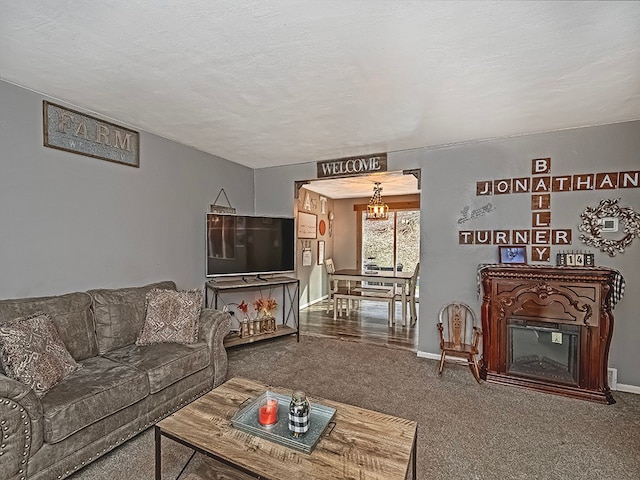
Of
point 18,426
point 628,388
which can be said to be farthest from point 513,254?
point 18,426

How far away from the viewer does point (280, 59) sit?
2.03 metres

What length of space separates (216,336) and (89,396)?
3.60ft

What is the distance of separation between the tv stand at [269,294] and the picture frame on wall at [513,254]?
97.4 inches

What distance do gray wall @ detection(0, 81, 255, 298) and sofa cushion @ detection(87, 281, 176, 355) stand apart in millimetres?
226

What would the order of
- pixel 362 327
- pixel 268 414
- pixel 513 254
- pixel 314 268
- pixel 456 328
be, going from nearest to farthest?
pixel 268 414 → pixel 513 254 → pixel 456 328 → pixel 362 327 → pixel 314 268

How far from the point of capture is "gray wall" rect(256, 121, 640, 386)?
Result: 10.1 feet

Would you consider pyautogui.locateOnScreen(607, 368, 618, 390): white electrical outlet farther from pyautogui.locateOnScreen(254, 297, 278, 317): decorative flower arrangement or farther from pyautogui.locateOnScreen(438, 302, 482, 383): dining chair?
pyautogui.locateOnScreen(254, 297, 278, 317): decorative flower arrangement

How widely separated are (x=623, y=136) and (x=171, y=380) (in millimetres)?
4418

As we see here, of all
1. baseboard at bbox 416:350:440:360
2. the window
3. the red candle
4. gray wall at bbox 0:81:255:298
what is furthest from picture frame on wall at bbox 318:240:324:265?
the red candle

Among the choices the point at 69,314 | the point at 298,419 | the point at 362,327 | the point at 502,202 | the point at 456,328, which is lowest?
the point at 362,327

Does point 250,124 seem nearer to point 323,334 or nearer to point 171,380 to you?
point 171,380

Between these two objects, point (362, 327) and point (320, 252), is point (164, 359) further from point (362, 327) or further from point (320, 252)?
point (320, 252)

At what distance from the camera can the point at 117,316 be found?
281 centimetres

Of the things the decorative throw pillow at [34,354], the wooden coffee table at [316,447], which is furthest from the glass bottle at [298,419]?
the decorative throw pillow at [34,354]
